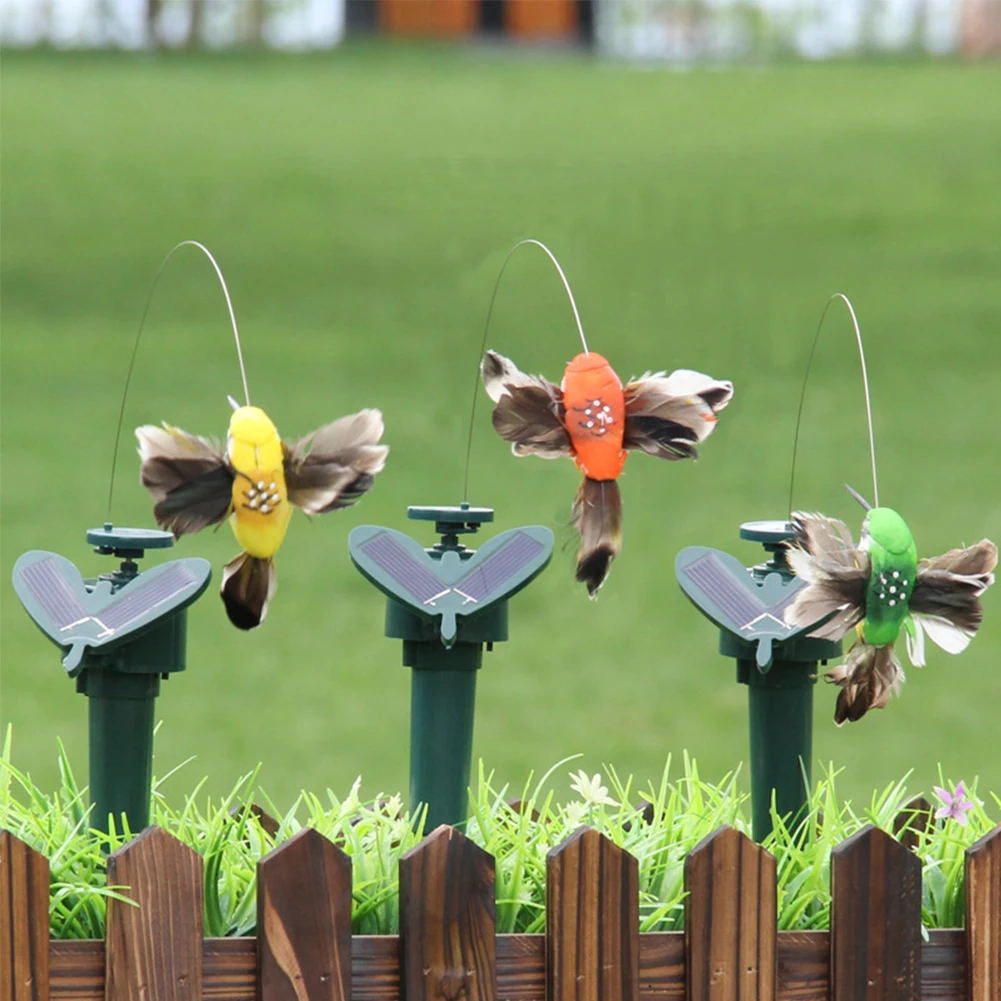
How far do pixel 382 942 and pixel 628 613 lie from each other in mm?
3660

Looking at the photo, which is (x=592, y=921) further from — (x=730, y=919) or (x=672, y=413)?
(x=672, y=413)

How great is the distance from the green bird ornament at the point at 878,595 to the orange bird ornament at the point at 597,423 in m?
0.17

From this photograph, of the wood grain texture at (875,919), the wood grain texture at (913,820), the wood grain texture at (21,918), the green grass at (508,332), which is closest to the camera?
the wood grain texture at (21,918)

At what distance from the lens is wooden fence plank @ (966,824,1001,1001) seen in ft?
5.32

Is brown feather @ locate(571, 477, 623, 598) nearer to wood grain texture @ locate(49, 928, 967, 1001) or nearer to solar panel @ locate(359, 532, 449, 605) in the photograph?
solar panel @ locate(359, 532, 449, 605)

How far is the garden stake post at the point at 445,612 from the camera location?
5.44 feet

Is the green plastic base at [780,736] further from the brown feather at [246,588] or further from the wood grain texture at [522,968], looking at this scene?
the brown feather at [246,588]

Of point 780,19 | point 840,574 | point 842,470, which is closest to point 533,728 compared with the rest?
point 842,470

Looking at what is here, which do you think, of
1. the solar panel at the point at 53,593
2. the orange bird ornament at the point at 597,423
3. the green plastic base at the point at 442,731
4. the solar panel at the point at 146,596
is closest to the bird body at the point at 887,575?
the orange bird ornament at the point at 597,423

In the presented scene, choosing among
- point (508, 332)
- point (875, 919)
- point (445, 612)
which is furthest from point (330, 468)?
point (508, 332)

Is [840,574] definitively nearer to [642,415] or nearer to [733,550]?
[642,415]

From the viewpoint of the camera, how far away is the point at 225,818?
1.68 m

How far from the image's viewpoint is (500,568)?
5.52ft

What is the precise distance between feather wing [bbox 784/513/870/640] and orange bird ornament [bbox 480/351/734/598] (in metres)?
0.16
